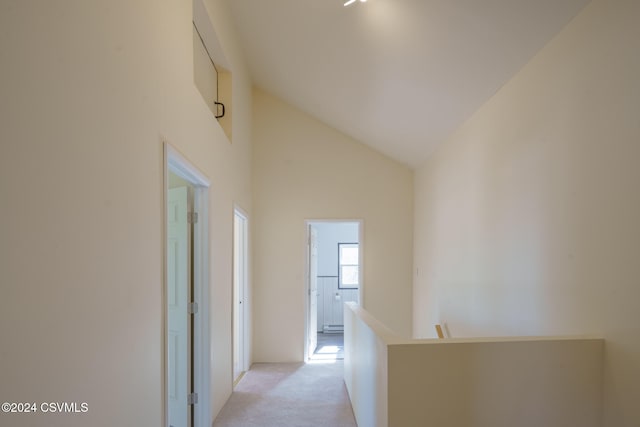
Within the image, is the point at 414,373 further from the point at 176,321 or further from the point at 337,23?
the point at 337,23

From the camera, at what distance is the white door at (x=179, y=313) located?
288cm

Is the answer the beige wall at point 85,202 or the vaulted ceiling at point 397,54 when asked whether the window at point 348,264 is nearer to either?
the vaulted ceiling at point 397,54

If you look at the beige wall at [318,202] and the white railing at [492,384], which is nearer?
the white railing at [492,384]

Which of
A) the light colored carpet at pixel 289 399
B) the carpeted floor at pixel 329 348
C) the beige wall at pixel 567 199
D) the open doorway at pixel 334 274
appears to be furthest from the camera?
the open doorway at pixel 334 274

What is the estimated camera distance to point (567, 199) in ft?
6.64

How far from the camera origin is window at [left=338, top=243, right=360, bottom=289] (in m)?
7.68

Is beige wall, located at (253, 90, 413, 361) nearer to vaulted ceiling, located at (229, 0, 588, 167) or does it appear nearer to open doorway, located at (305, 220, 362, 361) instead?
vaulted ceiling, located at (229, 0, 588, 167)

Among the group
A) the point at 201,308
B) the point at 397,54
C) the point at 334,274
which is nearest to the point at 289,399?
the point at 201,308

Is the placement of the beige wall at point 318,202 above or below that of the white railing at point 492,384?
above

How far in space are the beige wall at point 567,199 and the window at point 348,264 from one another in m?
4.31

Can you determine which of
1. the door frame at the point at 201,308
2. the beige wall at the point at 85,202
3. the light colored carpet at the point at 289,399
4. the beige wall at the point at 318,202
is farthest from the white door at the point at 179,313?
the beige wall at the point at 318,202

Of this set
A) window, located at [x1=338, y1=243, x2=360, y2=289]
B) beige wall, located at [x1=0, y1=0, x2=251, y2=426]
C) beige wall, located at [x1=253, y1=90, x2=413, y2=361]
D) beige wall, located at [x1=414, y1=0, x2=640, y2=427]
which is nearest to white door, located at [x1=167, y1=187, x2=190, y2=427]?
beige wall, located at [x1=0, y1=0, x2=251, y2=426]

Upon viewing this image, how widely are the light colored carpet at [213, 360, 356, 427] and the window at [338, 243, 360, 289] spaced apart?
2.85 metres

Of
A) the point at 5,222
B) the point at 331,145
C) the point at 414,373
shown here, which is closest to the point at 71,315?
the point at 5,222
